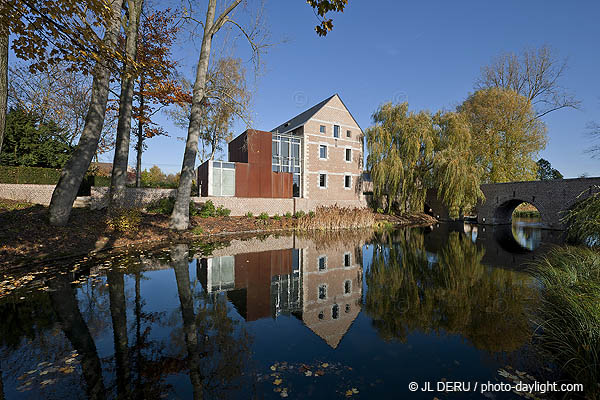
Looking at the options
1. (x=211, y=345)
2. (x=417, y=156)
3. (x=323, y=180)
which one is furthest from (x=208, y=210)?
(x=417, y=156)

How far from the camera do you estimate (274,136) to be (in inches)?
910

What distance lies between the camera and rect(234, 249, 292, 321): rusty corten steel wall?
4.82m

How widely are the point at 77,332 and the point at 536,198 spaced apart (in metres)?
27.3

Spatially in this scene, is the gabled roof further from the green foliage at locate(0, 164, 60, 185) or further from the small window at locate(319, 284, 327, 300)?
the small window at locate(319, 284, 327, 300)

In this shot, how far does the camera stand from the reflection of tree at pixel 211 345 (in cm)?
267

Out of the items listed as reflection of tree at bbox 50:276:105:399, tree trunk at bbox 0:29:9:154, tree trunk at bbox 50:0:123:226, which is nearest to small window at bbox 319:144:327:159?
tree trunk at bbox 50:0:123:226

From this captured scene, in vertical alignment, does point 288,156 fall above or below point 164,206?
above

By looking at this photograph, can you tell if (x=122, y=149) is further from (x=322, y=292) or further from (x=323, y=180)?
(x=323, y=180)

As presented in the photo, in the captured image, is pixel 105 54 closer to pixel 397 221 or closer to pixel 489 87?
pixel 397 221

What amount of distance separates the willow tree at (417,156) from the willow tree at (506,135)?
3.19 meters

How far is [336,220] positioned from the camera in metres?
18.1

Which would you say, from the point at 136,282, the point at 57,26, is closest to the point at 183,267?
the point at 136,282

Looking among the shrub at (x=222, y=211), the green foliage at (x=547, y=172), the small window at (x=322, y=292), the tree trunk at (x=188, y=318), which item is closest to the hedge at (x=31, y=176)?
the shrub at (x=222, y=211)

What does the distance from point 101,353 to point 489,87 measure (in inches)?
1406
